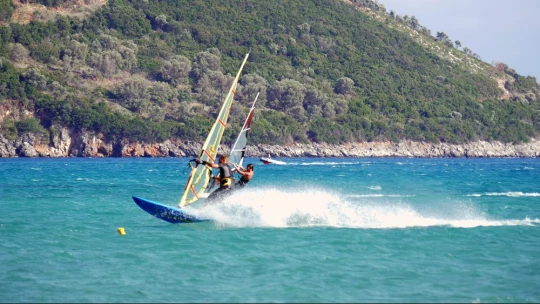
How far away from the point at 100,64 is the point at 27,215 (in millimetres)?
77007

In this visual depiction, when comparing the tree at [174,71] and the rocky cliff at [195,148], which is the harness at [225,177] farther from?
the tree at [174,71]

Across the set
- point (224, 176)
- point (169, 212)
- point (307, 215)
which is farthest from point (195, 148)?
point (224, 176)

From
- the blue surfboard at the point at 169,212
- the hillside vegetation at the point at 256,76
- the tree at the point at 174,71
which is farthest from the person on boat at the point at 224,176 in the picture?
the tree at the point at 174,71

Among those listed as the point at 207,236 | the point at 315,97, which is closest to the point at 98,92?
the point at 315,97

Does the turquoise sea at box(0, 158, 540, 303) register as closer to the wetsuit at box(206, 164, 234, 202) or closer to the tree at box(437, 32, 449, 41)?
the wetsuit at box(206, 164, 234, 202)

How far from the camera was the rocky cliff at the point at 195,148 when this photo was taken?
8750 cm

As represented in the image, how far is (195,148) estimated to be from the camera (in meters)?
96.2

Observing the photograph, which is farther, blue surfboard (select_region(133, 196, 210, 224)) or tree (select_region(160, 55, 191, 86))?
tree (select_region(160, 55, 191, 86))

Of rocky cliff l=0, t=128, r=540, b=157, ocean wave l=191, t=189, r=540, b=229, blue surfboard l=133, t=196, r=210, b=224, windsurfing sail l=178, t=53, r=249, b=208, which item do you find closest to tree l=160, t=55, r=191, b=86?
rocky cliff l=0, t=128, r=540, b=157

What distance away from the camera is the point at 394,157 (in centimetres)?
11331

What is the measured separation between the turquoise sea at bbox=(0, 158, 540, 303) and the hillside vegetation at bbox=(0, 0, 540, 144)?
6460 centimetres

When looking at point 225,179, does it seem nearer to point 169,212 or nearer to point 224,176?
point 224,176

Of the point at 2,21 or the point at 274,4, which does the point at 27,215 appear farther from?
the point at 274,4

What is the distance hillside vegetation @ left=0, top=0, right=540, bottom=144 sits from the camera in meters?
94.8
